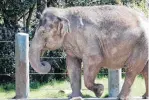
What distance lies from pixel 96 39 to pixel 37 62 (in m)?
0.61

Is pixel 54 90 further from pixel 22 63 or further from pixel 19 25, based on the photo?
pixel 19 25

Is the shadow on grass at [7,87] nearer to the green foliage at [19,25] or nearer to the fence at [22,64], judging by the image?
the green foliage at [19,25]

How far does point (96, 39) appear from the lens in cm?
451

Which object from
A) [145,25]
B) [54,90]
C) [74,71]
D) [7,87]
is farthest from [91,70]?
[7,87]

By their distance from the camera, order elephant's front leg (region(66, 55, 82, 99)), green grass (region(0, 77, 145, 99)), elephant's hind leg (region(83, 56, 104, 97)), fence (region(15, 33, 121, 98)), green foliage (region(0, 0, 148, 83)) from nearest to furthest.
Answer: elephant's hind leg (region(83, 56, 104, 97))
elephant's front leg (region(66, 55, 82, 99))
fence (region(15, 33, 121, 98))
green grass (region(0, 77, 145, 99))
green foliage (region(0, 0, 148, 83))

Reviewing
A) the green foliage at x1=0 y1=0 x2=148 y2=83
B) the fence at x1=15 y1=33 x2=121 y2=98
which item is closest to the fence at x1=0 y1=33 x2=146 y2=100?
the fence at x1=15 y1=33 x2=121 y2=98

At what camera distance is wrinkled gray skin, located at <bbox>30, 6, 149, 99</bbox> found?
4512 millimetres

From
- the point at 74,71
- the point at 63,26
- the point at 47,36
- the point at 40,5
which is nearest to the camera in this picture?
the point at 63,26

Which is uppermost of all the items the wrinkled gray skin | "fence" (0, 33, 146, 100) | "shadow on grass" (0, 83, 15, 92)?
the wrinkled gray skin

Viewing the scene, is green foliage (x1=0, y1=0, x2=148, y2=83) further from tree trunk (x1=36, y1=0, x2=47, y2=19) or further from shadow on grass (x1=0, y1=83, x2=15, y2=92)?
shadow on grass (x1=0, y1=83, x2=15, y2=92)

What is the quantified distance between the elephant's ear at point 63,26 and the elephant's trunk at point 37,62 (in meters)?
0.27

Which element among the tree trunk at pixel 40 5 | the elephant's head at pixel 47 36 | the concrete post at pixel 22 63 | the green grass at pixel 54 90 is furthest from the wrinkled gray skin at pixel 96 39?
the tree trunk at pixel 40 5

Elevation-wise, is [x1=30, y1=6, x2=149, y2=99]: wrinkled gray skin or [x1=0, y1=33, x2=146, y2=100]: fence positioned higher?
[x1=30, y1=6, x2=149, y2=99]: wrinkled gray skin

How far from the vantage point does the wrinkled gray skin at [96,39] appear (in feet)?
14.8
